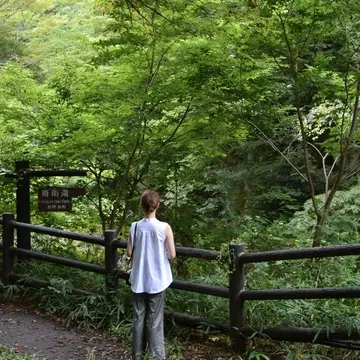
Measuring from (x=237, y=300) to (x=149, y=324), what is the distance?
0.86 metres

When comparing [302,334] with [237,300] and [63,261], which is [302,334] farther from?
[63,261]

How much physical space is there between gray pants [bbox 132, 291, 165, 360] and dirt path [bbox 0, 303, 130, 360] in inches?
15.9

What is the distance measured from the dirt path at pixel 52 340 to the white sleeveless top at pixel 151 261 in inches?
36.8

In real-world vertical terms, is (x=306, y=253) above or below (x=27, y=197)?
below

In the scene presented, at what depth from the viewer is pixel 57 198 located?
7867 mm

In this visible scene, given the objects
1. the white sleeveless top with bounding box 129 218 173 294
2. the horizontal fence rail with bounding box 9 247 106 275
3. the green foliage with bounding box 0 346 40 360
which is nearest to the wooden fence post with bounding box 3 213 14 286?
the horizontal fence rail with bounding box 9 247 106 275

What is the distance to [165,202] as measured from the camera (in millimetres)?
9344

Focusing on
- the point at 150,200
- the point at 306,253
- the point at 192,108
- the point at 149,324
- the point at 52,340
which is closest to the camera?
the point at 306,253

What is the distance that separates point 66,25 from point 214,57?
52.7 feet

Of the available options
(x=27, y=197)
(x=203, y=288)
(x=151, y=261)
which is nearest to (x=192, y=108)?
(x=27, y=197)

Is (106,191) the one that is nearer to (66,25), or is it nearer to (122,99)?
(122,99)

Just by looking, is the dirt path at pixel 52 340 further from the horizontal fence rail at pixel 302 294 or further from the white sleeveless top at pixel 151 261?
the horizontal fence rail at pixel 302 294

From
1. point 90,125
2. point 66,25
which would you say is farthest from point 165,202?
point 66,25

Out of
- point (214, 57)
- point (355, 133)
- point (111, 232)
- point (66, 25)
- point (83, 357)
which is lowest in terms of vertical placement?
point (83, 357)
